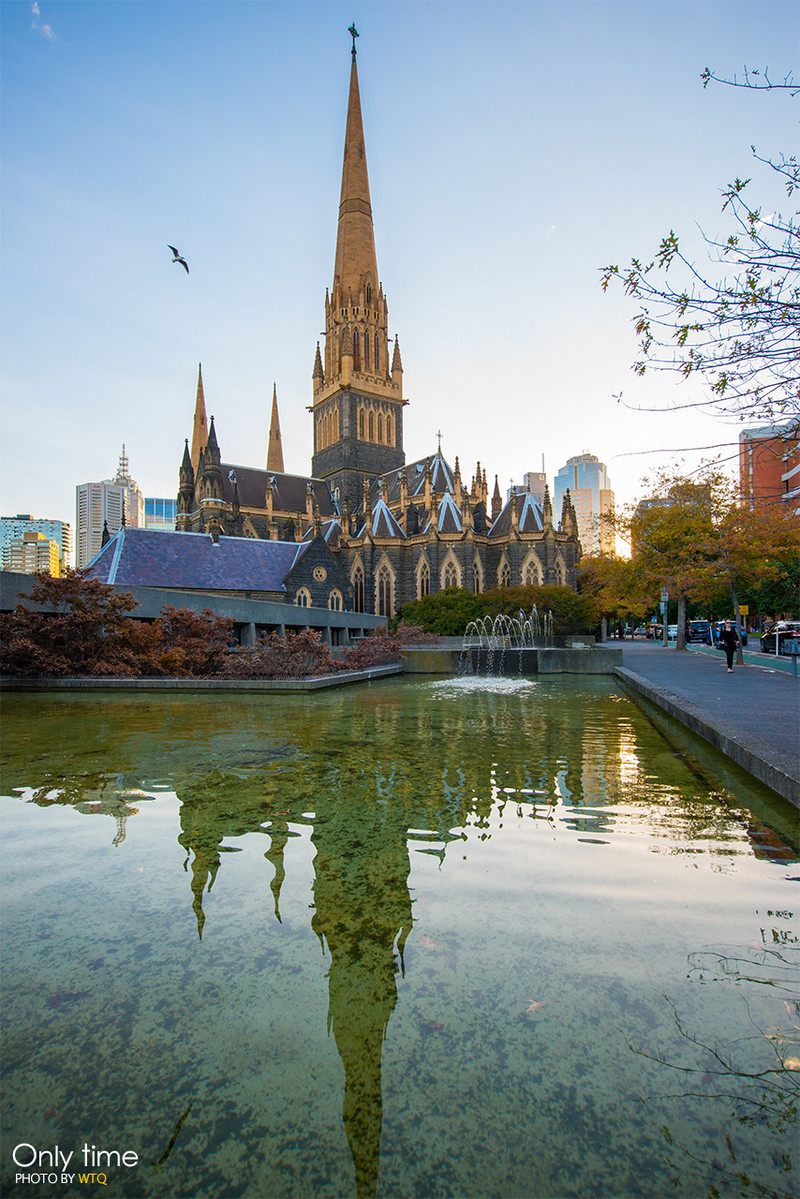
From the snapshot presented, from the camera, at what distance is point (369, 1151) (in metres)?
1.61

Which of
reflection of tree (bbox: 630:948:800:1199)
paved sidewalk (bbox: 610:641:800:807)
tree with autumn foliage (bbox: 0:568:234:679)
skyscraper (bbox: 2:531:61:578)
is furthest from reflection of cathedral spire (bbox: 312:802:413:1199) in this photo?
skyscraper (bbox: 2:531:61:578)

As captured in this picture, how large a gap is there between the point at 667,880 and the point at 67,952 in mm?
2886

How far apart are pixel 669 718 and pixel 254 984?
8588 millimetres

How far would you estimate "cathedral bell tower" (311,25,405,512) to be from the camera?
55.1 metres

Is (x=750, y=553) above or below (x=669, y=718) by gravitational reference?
above

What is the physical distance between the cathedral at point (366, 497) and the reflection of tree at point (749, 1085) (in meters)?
30.8

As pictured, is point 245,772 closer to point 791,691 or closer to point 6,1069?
point 6,1069

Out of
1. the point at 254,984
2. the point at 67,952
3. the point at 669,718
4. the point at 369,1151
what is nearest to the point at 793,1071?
the point at 369,1151

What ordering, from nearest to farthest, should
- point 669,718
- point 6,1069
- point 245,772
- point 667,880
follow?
point 6,1069, point 667,880, point 245,772, point 669,718

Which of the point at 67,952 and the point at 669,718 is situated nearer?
the point at 67,952

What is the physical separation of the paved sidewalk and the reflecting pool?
39cm

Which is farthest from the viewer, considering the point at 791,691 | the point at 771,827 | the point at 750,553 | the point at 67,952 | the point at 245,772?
the point at 750,553

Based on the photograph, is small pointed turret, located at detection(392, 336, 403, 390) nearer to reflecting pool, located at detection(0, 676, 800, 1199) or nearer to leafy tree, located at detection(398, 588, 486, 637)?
leafy tree, located at detection(398, 588, 486, 637)

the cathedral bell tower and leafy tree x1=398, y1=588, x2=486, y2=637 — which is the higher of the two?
the cathedral bell tower
